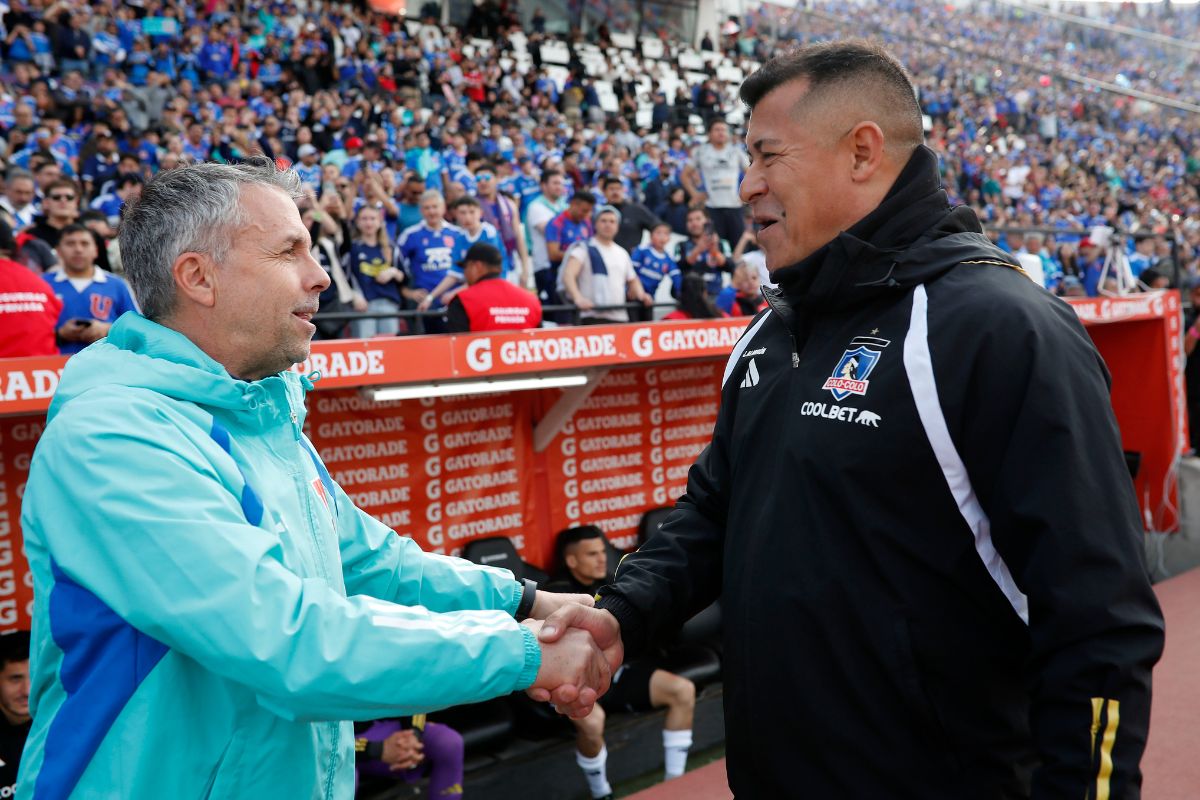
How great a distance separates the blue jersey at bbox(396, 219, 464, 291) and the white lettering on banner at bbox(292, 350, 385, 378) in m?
2.97

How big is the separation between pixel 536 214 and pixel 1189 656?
6.17m

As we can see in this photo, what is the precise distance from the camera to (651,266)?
908 centimetres

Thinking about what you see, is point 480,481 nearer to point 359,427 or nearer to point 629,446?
point 359,427

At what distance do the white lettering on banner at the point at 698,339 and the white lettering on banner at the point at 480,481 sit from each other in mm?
1422

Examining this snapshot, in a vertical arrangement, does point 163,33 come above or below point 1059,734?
above

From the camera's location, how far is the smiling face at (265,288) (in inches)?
75.6

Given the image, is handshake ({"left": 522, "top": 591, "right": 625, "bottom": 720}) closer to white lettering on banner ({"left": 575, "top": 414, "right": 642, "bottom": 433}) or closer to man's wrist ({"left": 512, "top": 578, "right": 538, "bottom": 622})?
man's wrist ({"left": 512, "top": 578, "right": 538, "bottom": 622})

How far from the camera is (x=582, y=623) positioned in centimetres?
212

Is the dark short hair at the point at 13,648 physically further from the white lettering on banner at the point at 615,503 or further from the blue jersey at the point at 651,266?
the blue jersey at the point at 651,266

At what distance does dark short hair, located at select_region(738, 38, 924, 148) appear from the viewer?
6.08 ft

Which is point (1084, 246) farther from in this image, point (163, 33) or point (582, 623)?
point (582, 623)

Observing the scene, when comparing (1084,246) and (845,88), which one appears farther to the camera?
(1084,246)

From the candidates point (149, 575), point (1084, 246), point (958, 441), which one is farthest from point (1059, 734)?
point (1084, 246)

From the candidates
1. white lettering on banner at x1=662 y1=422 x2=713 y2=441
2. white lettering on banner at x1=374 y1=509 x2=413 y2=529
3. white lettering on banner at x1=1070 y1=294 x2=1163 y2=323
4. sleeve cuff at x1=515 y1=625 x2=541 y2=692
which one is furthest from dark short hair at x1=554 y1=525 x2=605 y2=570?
sleeve cuff at x1=515 y1=625 x2=541 y2=692
